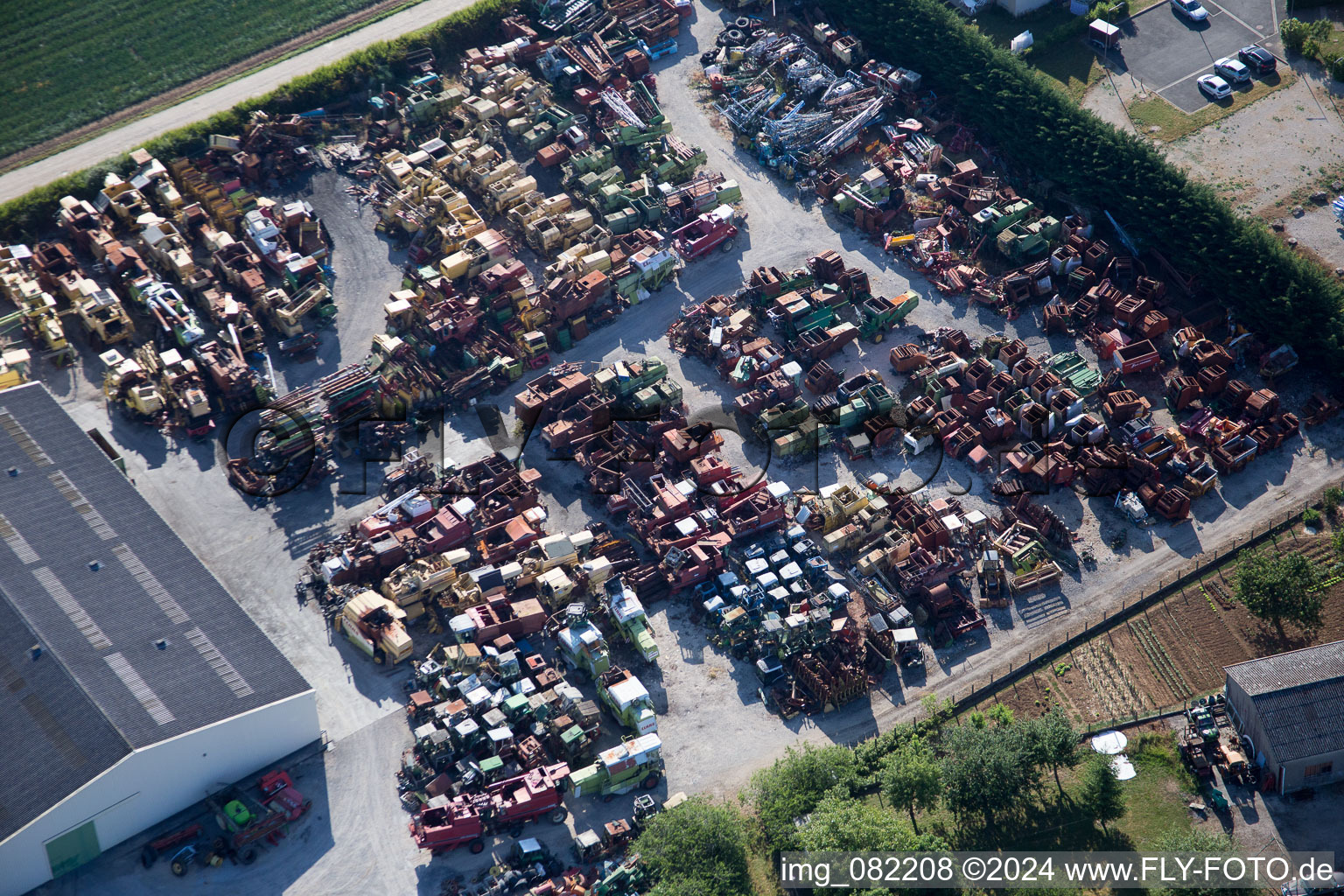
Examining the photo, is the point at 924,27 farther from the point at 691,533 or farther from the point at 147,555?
the point at 147,555

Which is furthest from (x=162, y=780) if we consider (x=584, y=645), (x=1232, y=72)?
(x=1232, y=72)

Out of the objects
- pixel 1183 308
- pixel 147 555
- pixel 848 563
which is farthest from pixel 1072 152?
pixel 147 555

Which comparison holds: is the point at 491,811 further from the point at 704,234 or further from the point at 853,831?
the point at 704,234

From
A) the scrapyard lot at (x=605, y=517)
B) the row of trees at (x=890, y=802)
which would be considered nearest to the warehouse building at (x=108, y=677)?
the scrapyard lot at (x=605, y=517)

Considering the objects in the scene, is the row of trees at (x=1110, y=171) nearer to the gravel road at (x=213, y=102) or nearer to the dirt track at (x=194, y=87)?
the gravel road at (x=213, y=102)

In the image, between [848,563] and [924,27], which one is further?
[924,27]
